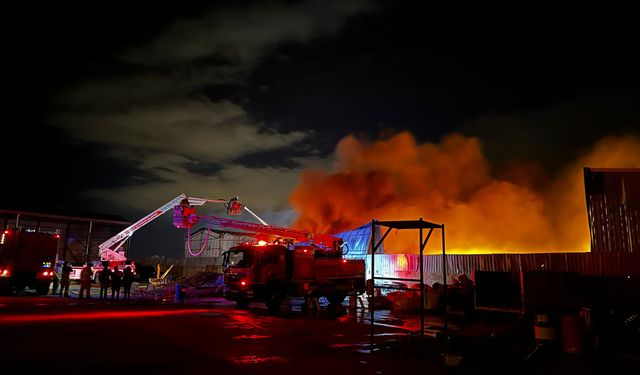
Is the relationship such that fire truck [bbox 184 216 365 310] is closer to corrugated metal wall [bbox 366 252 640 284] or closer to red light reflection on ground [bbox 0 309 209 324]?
red light reflection on ground [bbox 0 309 209 324]

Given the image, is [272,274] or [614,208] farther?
[614,208]

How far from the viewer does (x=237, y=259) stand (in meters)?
18.5

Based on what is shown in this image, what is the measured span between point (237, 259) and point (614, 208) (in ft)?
58.8

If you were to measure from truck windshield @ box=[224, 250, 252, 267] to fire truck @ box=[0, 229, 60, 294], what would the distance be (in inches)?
486

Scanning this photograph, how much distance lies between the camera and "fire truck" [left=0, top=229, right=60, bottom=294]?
69.5ft

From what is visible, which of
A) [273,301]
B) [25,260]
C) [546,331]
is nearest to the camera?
[546,331]

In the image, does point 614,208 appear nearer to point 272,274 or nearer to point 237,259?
point 272,274

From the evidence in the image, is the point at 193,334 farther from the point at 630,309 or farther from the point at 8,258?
the point at 8,258

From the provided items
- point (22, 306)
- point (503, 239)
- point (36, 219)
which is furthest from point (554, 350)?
point (36, 219)

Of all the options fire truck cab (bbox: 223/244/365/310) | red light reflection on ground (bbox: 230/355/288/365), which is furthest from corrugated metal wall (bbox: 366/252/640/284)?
red light reflection on ground (bbox: 230/355/288/365)

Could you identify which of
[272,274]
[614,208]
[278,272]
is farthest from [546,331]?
[614,208]

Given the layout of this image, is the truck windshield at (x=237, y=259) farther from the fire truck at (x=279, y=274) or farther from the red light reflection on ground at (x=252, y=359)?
the red light reflection on ground at (x=252, y=359)

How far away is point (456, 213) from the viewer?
114 ft

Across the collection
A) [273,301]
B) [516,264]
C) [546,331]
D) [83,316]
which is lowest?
[83,316]
